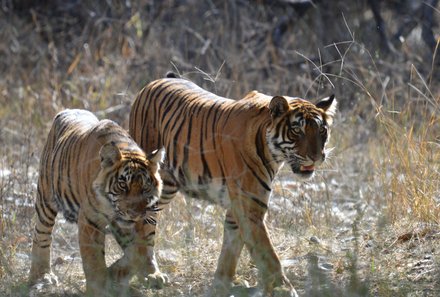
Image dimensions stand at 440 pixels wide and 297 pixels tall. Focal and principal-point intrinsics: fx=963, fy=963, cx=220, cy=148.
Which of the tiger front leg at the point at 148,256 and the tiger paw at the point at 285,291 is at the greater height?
the tiger paw at the point at 285,291

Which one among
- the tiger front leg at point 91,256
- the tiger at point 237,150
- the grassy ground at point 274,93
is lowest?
the grassy ground at point 274,93

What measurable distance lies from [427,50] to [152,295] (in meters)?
7.18

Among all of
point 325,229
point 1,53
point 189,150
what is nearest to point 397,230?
point 325,229

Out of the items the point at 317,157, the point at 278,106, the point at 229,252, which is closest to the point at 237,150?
the point at 278,106

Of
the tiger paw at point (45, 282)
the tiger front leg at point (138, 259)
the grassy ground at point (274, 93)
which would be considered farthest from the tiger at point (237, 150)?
the tiger paw at point (45, 282)

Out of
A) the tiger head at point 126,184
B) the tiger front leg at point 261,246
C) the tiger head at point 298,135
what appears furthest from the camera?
the tiger head at point 298,135

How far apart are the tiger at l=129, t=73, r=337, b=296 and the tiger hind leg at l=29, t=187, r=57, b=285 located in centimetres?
76

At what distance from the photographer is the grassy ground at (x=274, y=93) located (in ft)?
19.9

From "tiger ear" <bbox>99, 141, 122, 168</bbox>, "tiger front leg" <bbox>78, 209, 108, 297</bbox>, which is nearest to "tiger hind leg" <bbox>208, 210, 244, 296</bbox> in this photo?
"tiger front leg" <bbox>78, 209, 108, 297</bbox>

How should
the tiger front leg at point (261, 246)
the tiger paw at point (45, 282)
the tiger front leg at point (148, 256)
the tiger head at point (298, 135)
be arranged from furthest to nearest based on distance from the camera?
the tiger paw at point (45, 282) → the tiger front leg at point (148, 256) → the tiger head at point (298, 135) → the tiger front leg at point (261, 246)

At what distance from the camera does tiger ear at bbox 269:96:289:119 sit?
5.57m

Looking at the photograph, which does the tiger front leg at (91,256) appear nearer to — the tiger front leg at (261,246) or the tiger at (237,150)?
the tiger at (237,150)

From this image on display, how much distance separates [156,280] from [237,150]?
0.98 m

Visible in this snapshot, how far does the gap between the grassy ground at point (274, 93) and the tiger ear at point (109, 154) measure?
2.35ft
